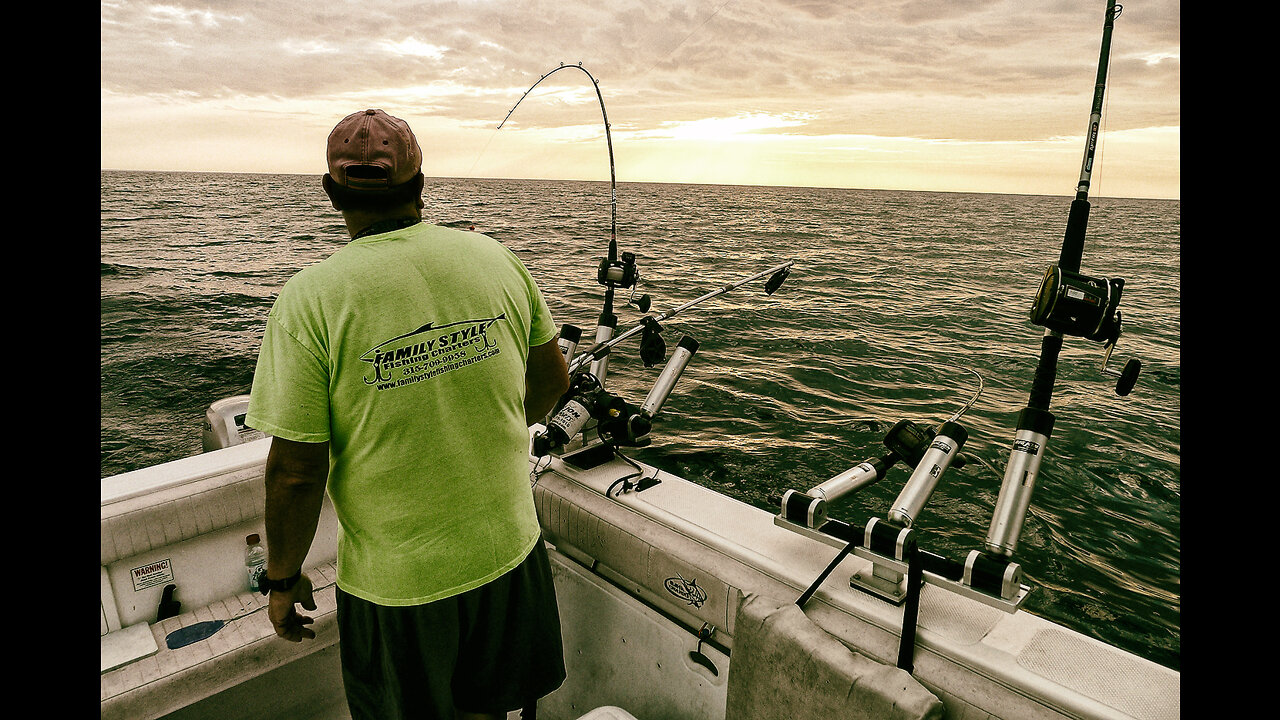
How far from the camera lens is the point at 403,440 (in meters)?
1.31

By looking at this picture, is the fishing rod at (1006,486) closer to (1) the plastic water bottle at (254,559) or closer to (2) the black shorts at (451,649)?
(2) the black shorts at (451,649)

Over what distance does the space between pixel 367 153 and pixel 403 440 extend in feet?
1.90

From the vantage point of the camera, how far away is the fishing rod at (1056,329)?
5.69 feet

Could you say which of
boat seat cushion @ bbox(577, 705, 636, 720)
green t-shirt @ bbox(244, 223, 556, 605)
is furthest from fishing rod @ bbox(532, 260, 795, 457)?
green t-shirt @ bbox(244, 223, 556, 605)

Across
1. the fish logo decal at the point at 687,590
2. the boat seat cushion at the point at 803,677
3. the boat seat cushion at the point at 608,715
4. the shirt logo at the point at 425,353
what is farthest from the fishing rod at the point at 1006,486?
the shirt logo at the point at 425,353

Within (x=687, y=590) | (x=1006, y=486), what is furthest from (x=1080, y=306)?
(x=687, y=590)

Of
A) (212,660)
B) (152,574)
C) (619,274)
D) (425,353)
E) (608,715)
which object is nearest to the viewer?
(425,353)

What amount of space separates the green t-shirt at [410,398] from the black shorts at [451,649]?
0.06 metres

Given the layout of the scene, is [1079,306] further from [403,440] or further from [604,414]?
[403,440]

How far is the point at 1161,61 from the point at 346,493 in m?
2.28

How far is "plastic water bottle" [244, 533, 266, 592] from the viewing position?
2.55m

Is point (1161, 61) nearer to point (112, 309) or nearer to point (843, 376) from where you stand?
point (843, 376)
